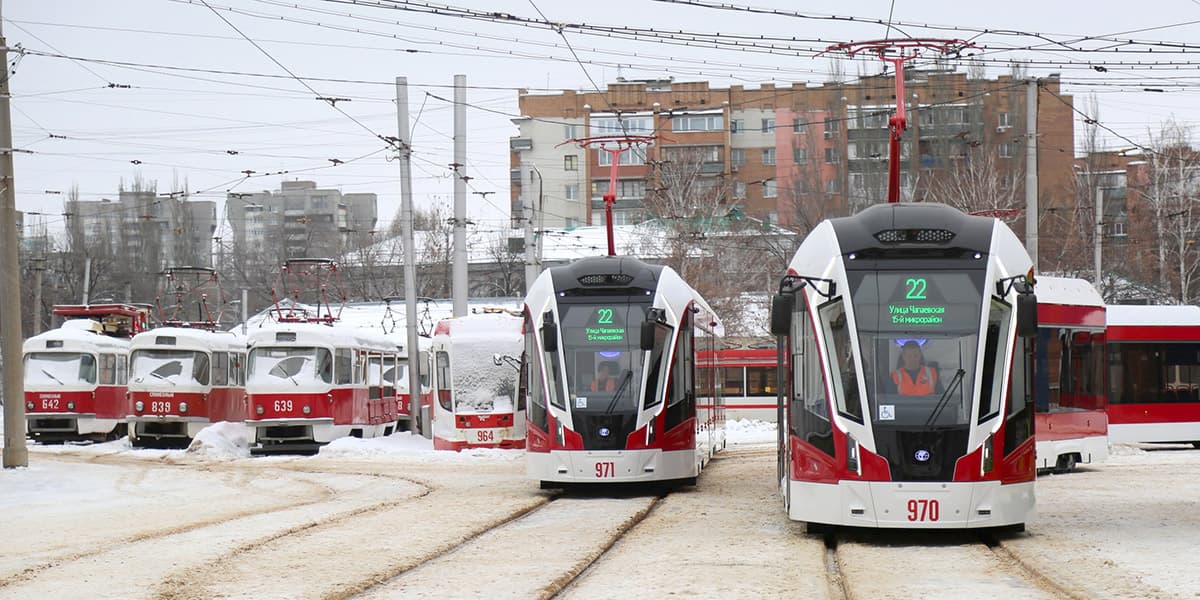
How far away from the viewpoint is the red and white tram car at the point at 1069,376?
23438 millimetres

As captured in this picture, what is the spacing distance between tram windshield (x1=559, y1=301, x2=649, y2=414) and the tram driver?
20.5 feet

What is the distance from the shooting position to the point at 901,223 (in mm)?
14719

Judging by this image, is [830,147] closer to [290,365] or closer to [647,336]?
[290,365]

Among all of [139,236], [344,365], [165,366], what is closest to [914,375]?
[344,365]

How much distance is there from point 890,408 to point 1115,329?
20.3 meters

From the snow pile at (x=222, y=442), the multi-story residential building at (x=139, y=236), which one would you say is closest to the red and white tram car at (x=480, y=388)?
the snow pile at (x=222, y=442)

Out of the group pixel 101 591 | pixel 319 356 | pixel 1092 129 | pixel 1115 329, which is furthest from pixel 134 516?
pixel 1092 129

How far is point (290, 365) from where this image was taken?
117 feet

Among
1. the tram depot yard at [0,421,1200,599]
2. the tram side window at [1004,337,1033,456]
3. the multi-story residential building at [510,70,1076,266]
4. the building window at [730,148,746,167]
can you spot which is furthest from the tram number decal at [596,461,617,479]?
the building window at [730,148,746,167]

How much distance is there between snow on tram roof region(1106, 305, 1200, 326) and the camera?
109 feet

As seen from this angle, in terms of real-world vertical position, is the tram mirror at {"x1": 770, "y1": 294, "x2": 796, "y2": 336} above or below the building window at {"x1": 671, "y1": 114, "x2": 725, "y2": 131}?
below

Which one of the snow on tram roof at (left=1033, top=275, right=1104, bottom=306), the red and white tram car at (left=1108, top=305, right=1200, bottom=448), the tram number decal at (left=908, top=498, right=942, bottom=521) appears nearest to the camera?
the tram number decal at (left=908, top=498, right=942, bottom=521)

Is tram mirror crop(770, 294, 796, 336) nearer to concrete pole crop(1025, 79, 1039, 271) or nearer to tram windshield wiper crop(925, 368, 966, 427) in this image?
tram windshield wiper crop(925, 368, 966, 427)

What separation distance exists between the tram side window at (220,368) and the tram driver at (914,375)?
2813 cm
